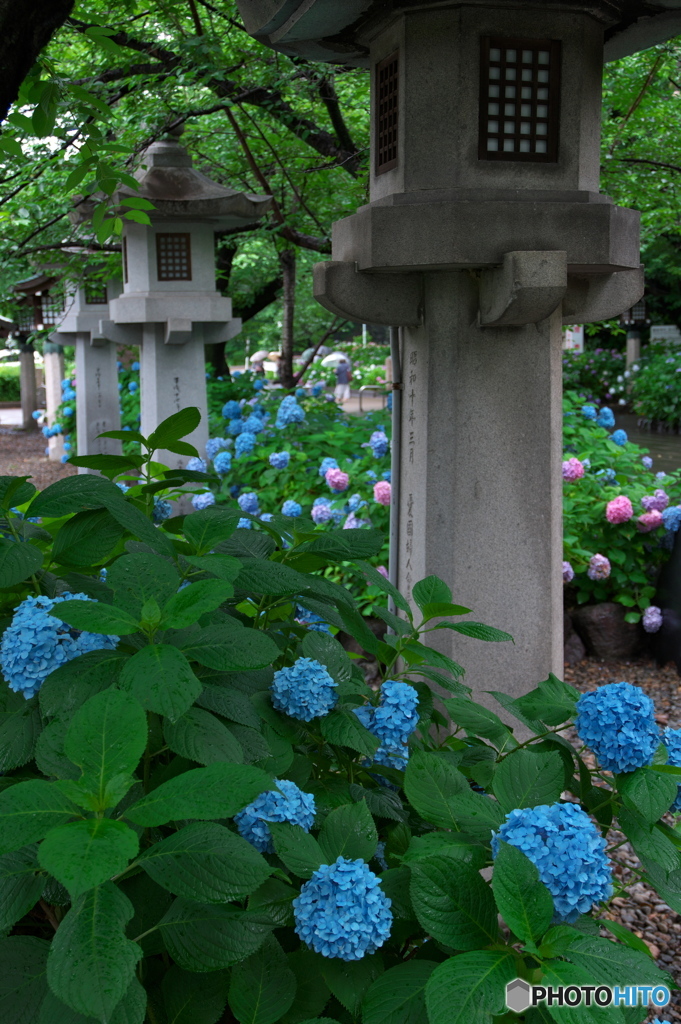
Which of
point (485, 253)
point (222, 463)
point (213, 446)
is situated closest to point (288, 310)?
point (213, 446)

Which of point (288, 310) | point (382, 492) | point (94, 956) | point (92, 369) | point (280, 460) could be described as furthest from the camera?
point (92, 369)

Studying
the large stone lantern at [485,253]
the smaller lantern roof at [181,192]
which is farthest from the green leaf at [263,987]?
the smaller lantern roof at [181,192]

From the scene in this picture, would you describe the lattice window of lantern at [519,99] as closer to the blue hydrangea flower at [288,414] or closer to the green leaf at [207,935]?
the green leaf at [207,935]

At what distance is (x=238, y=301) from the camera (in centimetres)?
1216

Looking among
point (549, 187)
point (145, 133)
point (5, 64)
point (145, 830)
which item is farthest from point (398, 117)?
point (145, 133)

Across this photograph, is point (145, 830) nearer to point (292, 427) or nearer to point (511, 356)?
point (511, 356)

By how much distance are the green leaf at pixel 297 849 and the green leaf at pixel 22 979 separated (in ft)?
0.84

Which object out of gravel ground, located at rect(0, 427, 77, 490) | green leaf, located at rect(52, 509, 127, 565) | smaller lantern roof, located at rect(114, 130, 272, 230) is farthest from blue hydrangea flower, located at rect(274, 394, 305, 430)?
green leaf, located at rect(52, 509, 127, 565)

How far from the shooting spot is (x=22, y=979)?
89 centimetres

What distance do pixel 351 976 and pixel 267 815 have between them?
0.19 meters

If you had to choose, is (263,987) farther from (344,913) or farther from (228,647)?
(228,647)

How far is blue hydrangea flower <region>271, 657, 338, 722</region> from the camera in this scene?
1160 mm

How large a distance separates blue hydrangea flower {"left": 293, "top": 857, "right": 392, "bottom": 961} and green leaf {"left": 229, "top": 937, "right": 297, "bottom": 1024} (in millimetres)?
51

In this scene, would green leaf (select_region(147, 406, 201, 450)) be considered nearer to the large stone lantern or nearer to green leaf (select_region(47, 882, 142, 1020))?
green leaf (select_region(47, 882, 142, 1020))
